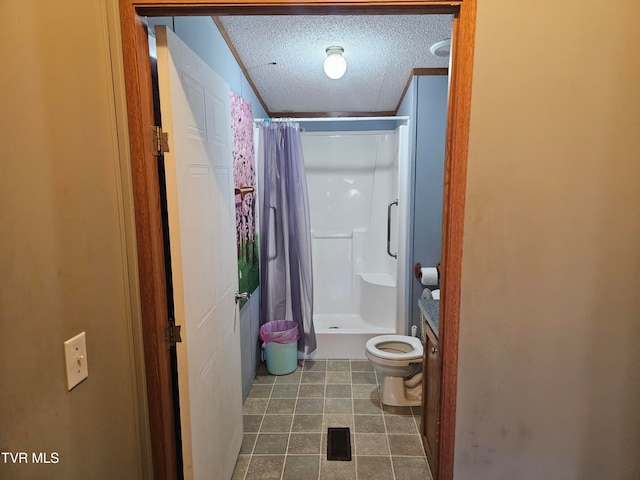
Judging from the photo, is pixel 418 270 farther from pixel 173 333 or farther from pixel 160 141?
pixel 160 141

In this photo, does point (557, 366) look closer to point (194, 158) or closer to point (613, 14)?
point (613, 14)

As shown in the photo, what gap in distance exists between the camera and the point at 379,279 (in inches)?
155

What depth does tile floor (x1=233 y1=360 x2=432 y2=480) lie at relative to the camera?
204 cm

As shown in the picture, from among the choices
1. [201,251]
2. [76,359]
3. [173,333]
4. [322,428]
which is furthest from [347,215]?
[76,359]

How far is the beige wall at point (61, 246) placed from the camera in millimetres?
726

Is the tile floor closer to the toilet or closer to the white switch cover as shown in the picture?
the toilet

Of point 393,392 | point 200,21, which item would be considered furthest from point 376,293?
point 200,21

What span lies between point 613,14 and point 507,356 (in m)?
1.04

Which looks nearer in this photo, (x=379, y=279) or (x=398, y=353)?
(x=398, y=353)

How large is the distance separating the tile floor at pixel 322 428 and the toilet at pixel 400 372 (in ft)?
0.23

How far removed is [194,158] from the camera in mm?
1449

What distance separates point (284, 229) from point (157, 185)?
1.94 metres

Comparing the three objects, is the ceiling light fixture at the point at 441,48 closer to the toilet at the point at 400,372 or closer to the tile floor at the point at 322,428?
the toilet at the point at 400,372

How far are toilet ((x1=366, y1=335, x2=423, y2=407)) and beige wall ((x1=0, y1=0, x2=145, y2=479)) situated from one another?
1.74m
